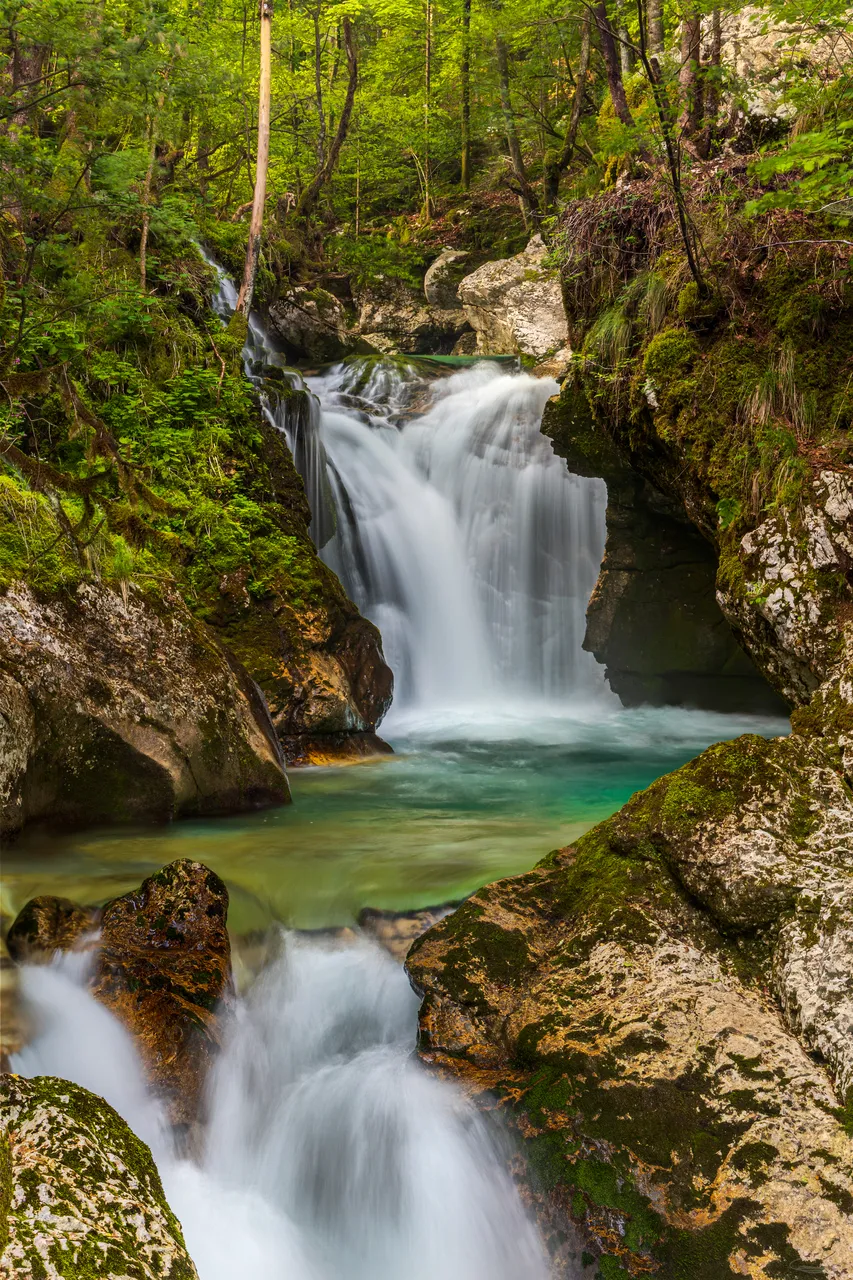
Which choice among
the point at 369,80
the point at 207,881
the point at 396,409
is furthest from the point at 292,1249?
the point at 369,80

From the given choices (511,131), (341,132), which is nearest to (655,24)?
Answer: (511,131)

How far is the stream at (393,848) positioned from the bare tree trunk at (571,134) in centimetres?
682

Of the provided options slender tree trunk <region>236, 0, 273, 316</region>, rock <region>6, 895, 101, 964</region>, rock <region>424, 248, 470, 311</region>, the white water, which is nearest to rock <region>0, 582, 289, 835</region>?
rock <region>6, 895, 101, 964</region>

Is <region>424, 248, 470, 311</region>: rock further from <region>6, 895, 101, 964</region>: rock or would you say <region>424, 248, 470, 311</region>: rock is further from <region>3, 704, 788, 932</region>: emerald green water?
<region>6, 895, 101, 964</region>: rock

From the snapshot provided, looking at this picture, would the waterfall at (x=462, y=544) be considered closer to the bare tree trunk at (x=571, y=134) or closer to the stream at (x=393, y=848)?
the stream at (x=393, y=848)

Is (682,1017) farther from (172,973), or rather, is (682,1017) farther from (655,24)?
(655,24)

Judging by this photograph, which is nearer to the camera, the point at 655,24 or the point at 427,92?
the point at 655,24

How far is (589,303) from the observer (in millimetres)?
8164

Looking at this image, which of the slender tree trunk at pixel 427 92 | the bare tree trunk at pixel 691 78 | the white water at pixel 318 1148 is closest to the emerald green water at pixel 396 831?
the white water at pixel 318 1148

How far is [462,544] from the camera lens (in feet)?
37.5

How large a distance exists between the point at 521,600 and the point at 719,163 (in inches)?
220

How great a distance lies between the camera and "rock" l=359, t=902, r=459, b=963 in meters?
4.21

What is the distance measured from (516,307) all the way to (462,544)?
23.6 ft

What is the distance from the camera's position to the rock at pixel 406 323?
18.4 meters
